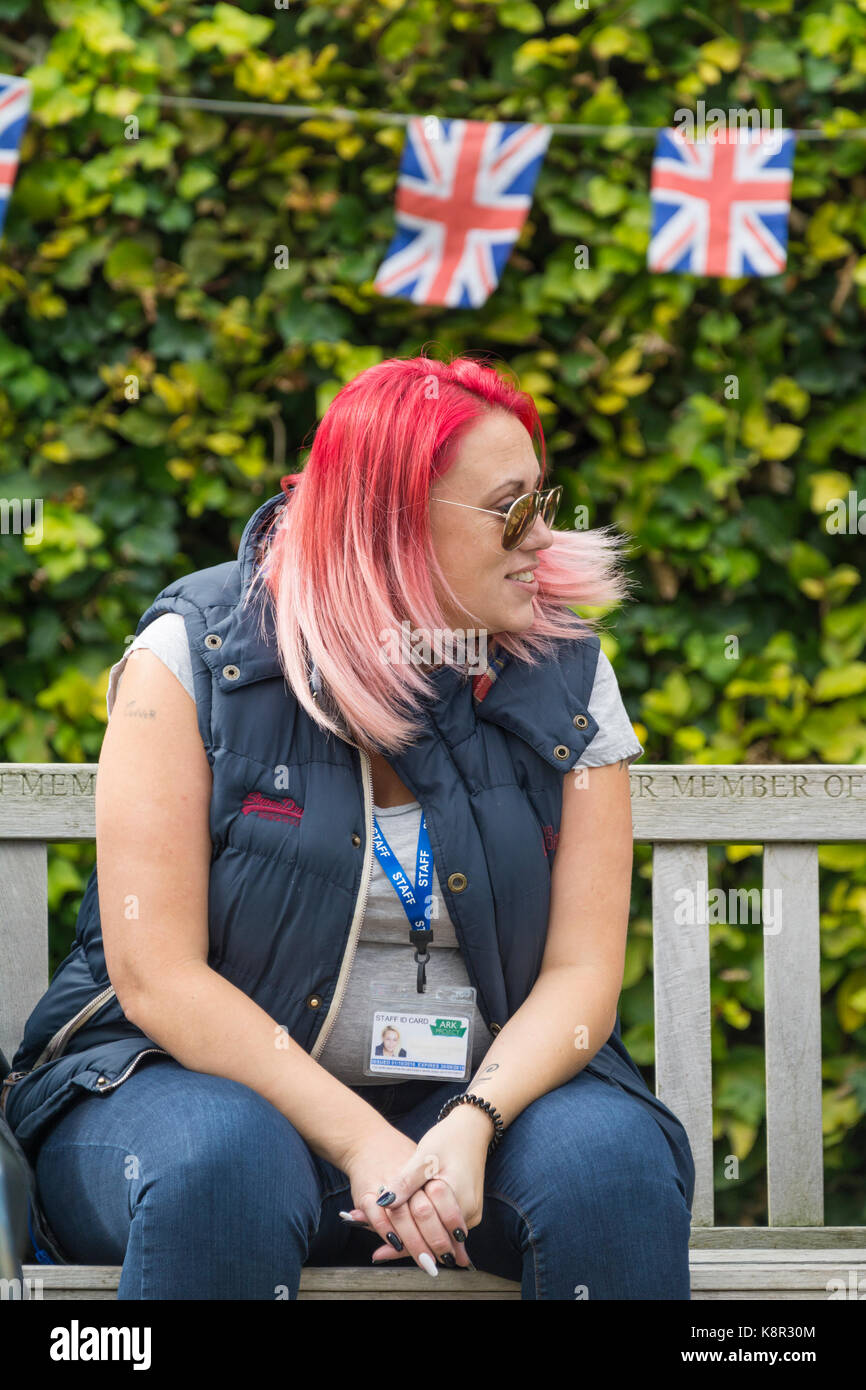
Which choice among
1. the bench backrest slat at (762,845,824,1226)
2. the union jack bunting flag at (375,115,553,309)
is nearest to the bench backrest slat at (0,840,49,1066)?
the bench backrest slat at (762,845,824,1226)

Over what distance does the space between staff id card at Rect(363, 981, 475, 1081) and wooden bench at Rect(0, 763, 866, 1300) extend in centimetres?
57

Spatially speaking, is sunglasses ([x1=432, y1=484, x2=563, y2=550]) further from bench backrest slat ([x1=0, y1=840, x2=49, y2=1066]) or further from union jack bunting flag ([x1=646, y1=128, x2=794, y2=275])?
union jack bunting flag ([x1=646, y1=128, x2=794, y2=275])

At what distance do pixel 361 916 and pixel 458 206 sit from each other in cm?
164

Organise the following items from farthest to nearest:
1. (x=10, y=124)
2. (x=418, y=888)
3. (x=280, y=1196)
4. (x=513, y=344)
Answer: (x=513, y=344), (x=10, y=124), (x=418, y=888), (x=280, y=1196)

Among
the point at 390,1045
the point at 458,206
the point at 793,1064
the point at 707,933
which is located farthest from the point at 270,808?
the point at 458,206

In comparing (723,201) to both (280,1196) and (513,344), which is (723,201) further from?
(280,1196)

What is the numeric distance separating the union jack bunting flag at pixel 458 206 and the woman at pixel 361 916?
960mm

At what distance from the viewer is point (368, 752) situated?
6.53 feet

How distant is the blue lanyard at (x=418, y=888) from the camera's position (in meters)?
1.94

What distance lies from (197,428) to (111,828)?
1.39 metres

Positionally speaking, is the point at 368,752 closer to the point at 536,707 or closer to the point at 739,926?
the point at 536,707

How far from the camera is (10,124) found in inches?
108

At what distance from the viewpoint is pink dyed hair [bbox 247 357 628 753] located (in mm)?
1939

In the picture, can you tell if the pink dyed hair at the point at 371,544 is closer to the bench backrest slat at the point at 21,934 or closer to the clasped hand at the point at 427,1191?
the clasped hand at the point at 427,1191
